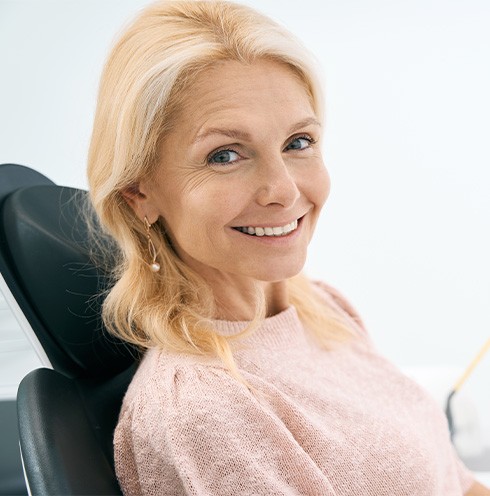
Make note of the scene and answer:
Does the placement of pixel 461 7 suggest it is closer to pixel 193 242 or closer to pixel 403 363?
pixel 403 363

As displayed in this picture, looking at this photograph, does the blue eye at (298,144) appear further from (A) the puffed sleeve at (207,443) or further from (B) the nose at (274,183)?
(A) the puffed sleeve at (207,443)

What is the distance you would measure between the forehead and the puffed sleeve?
0.35 meters

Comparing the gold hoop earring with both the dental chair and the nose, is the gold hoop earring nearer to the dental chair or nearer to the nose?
the dental chair

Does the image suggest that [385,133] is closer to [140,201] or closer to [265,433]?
[140,201]

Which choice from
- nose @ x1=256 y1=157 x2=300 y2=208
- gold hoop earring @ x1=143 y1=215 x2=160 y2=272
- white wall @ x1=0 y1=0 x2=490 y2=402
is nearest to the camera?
nose @ x1=256 y1=157 x2=300 y2=208

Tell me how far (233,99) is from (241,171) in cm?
10

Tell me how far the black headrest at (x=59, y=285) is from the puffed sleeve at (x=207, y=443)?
0.55ft

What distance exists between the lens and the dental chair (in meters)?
1.07

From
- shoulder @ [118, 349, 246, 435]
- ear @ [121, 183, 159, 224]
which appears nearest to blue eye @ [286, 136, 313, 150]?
ear @ [121, 183, 159, 224]

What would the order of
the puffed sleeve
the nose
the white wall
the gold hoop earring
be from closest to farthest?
the puffed sleeve → the nose → the gold hoop earring → the white wall

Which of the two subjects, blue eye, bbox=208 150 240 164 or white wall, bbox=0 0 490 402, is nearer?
blue eye, bbox=208 150 240 164

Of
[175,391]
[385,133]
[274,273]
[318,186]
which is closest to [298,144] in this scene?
[318,186]

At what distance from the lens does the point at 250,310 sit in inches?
51.3

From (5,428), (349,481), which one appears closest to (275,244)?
(349,481)
